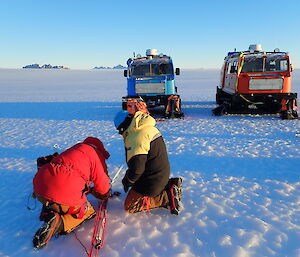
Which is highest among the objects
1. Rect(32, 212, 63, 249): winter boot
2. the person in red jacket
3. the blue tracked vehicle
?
the blue tracked vehicle

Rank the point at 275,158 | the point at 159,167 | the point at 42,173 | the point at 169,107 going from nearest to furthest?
the point at 42,173
the point at 159,167
the point at 275,158
the point at 169,107

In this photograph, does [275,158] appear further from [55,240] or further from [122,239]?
[55,240]

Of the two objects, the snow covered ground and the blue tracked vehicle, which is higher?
the blue tracked vehicle

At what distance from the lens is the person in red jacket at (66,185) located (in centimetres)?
284

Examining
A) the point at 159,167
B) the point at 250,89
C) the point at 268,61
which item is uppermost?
the point at 268,61

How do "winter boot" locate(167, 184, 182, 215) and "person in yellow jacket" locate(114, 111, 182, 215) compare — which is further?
"winter boot" locate(167, 184, 182, 215)

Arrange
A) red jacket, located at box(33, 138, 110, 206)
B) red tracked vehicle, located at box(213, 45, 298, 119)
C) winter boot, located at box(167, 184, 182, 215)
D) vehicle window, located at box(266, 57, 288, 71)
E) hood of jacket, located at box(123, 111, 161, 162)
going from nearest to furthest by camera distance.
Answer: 1. red jacket, located at box(33, 138, 110, 206)
2. hood of jacket, located at box(123, 111, 161, 162)
3. winter boot, located at box(167, 184, 182, 215)
4. red tracked vehicle, located at box(213, 45, 298, 119)
5. vehicle window, located at box(266, 57, 288, 71)

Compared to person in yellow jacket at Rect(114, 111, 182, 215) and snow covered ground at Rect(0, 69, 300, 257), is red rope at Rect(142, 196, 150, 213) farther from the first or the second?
snow covered ground at Rect(0, 69, 300, 257)

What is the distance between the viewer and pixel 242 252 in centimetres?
286

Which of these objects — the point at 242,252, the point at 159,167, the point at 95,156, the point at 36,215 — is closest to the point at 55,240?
the point at 36,215

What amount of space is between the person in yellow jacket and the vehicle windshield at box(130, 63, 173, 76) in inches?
321

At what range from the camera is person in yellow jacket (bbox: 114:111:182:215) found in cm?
314

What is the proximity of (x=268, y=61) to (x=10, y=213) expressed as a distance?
9968 millimetres

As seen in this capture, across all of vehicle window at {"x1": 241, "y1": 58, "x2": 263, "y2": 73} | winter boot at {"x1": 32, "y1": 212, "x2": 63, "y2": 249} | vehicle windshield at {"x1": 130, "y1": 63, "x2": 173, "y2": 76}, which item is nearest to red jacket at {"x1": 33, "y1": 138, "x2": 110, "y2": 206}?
winter boot at {"x1": 32, "y1": 212, "x2": 63, "y2": 249}
